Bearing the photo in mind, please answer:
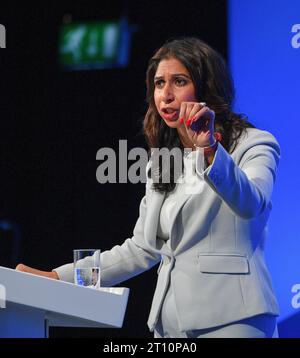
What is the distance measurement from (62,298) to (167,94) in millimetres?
877

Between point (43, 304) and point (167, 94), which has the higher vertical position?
point (167, 94)

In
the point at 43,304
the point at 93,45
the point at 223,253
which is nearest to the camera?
the point at 43,304

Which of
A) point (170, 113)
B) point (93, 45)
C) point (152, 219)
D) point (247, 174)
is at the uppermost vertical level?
point (93, 45)

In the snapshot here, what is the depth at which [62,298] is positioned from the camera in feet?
4.48

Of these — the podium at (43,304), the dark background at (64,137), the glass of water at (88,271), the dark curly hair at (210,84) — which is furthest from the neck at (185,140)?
the dark background at (64,137)

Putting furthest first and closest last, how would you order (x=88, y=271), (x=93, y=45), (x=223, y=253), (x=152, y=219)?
(x=93, y=45) < (x=152, y=219) < (x=223, y=253) < (x=88, y=271)

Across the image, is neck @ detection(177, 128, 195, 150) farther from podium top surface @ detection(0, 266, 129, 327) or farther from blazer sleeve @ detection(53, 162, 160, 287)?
podium top surface @ detection(0, 266, 129, 327)

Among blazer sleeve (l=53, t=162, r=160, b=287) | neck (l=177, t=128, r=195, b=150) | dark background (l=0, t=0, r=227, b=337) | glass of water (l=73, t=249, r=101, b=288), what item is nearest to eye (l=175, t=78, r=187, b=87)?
neck (l=177, t=128, r=195, b=150)

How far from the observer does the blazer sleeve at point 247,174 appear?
5.51 feet

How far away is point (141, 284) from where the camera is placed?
11.8 ft

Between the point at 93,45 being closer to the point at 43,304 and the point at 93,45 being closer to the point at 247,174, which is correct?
the point at 247,174

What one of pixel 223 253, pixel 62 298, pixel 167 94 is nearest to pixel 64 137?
pixel 167 94

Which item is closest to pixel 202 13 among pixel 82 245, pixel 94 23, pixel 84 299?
pixel 94 23

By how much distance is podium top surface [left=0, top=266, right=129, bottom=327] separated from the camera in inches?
51.9
